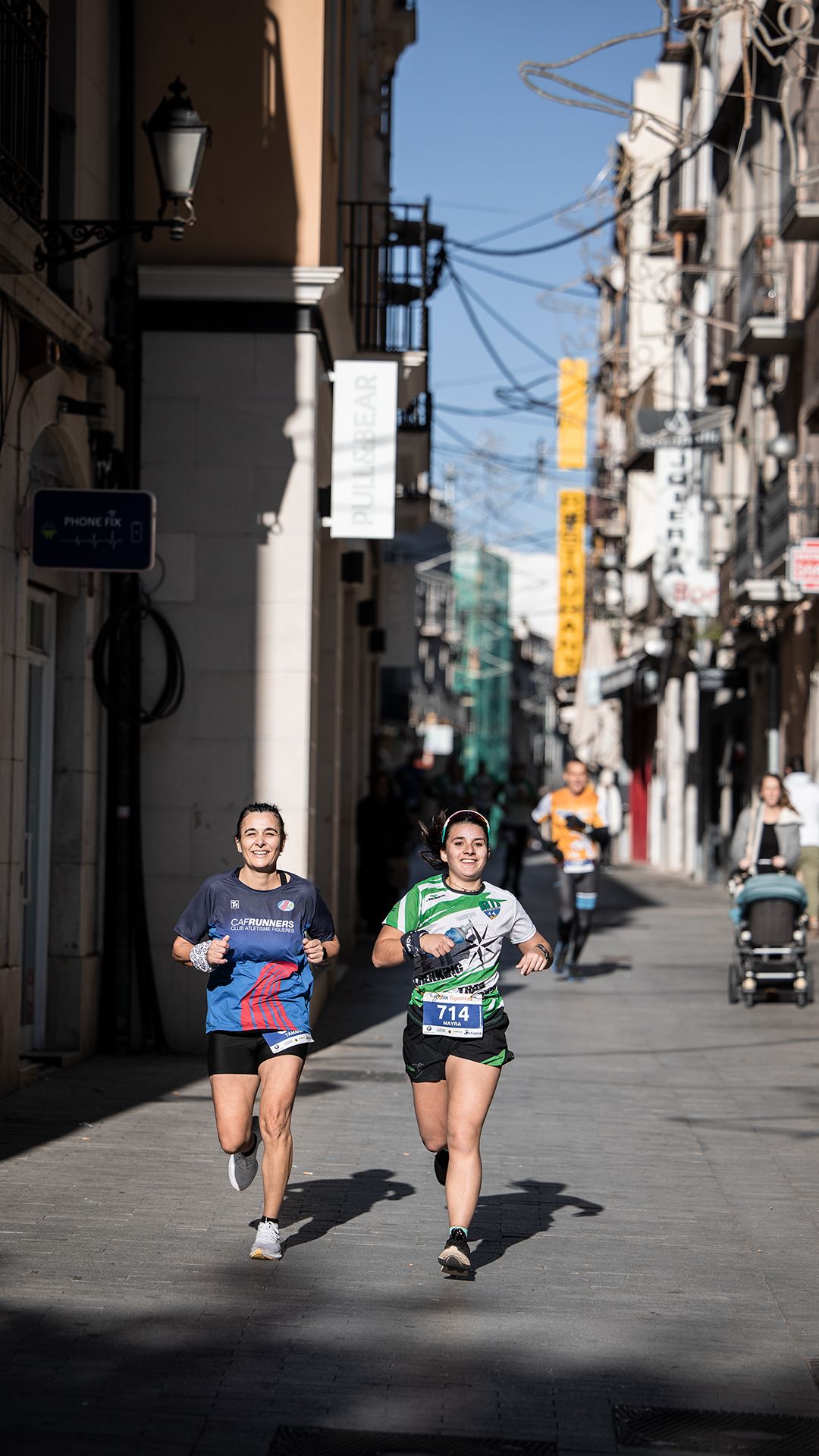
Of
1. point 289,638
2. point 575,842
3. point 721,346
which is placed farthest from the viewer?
point 721,346

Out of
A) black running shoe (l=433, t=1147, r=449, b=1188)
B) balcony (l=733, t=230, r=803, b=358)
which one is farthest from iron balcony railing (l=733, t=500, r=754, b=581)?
black running shoe (l=433, t=1147, r=449, b=1188)

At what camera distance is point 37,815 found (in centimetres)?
1188

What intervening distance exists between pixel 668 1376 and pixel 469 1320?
791mm

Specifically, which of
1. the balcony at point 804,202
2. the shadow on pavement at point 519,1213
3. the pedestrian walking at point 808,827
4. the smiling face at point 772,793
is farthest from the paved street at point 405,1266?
the balcony at point 804,202

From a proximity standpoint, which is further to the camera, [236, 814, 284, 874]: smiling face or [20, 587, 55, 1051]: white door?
[20, 587, 55, 1051]: white door

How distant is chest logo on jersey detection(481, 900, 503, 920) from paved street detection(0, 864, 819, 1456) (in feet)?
4.08

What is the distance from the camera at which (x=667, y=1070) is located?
475 inches

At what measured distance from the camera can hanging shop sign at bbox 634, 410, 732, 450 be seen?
32750 mm

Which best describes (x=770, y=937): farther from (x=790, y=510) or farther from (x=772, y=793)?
(x=790, y=510)

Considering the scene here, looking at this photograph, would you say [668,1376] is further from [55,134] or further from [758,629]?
[758,629]

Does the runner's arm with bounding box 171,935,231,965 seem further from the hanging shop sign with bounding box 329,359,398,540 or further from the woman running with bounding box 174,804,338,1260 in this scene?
the hanging shop sign with bounding box 329,359,398,540

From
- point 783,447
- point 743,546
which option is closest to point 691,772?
point 743,546

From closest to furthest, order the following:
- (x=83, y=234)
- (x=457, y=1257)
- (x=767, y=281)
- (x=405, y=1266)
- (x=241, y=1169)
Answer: (x=457, y=1257) → (x=405, y=1266) → (x=241, y=1169) → (x=83, y=234) → (x=767, y=281)

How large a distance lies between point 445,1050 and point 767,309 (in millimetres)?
21949
